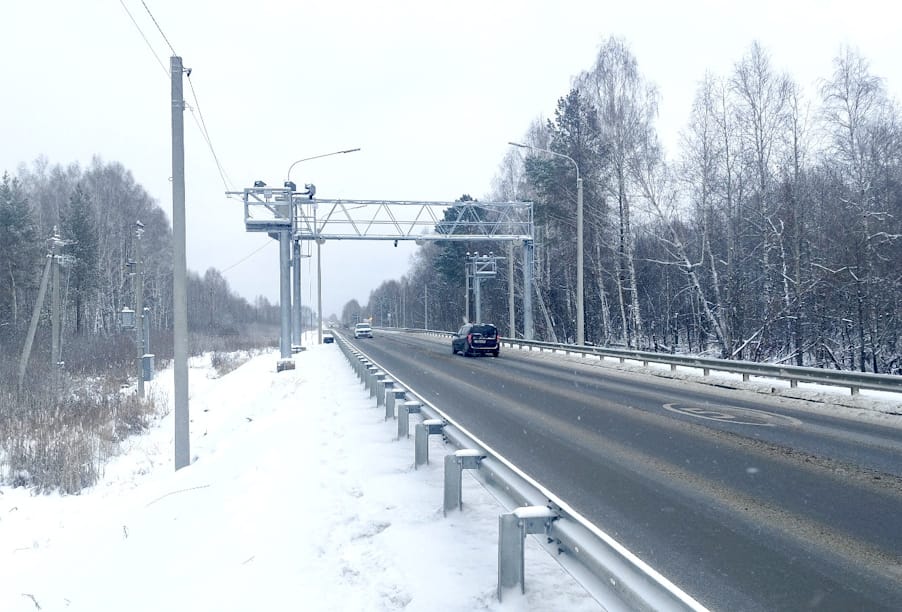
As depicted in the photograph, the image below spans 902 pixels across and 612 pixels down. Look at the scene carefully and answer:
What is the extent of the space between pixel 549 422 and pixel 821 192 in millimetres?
27093

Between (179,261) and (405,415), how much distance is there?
14.9ft

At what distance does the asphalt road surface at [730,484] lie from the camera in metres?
4.82

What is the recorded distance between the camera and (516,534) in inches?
170

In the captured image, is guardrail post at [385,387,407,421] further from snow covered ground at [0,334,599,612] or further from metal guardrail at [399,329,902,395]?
metal guardrail at [399,329,902,395]

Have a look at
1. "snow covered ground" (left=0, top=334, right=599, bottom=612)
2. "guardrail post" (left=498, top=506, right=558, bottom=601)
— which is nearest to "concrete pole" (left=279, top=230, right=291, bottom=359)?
"snow covered ground" (left=0, top=334, right=599, bottom=612)

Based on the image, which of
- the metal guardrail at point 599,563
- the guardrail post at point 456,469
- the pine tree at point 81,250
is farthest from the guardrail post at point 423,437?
the pine tree at point 81,250

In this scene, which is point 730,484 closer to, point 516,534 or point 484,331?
point 516,534

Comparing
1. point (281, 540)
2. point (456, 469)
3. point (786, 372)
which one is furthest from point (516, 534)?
point (786, 372)

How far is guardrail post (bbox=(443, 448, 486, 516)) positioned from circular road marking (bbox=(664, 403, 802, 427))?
7620 mm

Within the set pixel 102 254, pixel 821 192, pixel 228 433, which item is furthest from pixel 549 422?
pixel 102 254

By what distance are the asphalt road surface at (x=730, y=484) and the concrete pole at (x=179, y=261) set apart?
16.2ft

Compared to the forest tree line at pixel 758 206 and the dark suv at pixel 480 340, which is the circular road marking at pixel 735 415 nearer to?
the forest tree line at pixel 758 206

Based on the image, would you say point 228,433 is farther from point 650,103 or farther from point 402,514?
point 650,103

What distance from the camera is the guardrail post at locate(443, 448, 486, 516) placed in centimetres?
632
